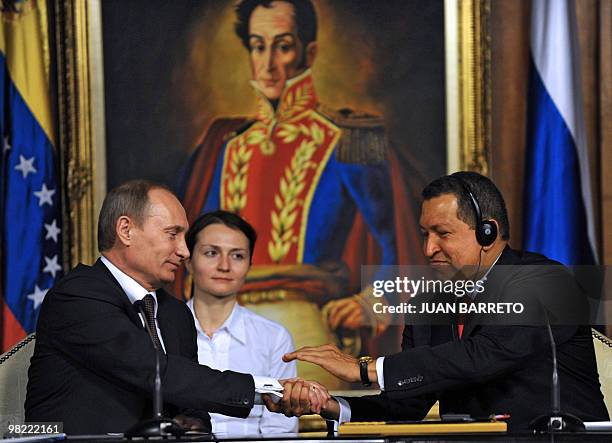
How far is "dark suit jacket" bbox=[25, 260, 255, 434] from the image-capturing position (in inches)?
156

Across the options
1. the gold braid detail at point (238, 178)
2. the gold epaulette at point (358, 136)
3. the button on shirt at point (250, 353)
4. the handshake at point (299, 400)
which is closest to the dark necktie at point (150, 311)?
the handshake at point (299, 400)

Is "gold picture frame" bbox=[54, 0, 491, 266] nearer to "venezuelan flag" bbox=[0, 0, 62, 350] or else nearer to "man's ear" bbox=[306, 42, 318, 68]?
"venezuelan flag" bbox=[0, 0, 62, 350]

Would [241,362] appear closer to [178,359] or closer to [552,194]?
[178,359]

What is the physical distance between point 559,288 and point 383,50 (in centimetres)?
262

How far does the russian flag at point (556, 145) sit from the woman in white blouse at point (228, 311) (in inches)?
66.1

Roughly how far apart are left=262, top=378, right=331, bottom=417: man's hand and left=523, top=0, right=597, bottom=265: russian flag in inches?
102

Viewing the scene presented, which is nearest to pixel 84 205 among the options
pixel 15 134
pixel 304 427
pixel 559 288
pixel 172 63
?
pixel 15 134

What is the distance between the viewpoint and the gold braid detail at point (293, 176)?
655cm

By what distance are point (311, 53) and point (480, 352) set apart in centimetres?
290

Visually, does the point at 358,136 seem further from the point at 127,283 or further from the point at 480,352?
the point at 480,352

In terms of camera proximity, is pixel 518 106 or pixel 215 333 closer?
pixel 215 333

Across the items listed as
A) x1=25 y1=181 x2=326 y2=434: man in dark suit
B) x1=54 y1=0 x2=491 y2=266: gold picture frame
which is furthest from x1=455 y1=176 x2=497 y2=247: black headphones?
x1=54 y1=0 x2=491 y2=266: gold picture frame

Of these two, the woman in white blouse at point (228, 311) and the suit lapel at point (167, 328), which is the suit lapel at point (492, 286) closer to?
the suit lapel at point (167, 328)

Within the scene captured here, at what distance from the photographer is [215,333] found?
18.9 feet
